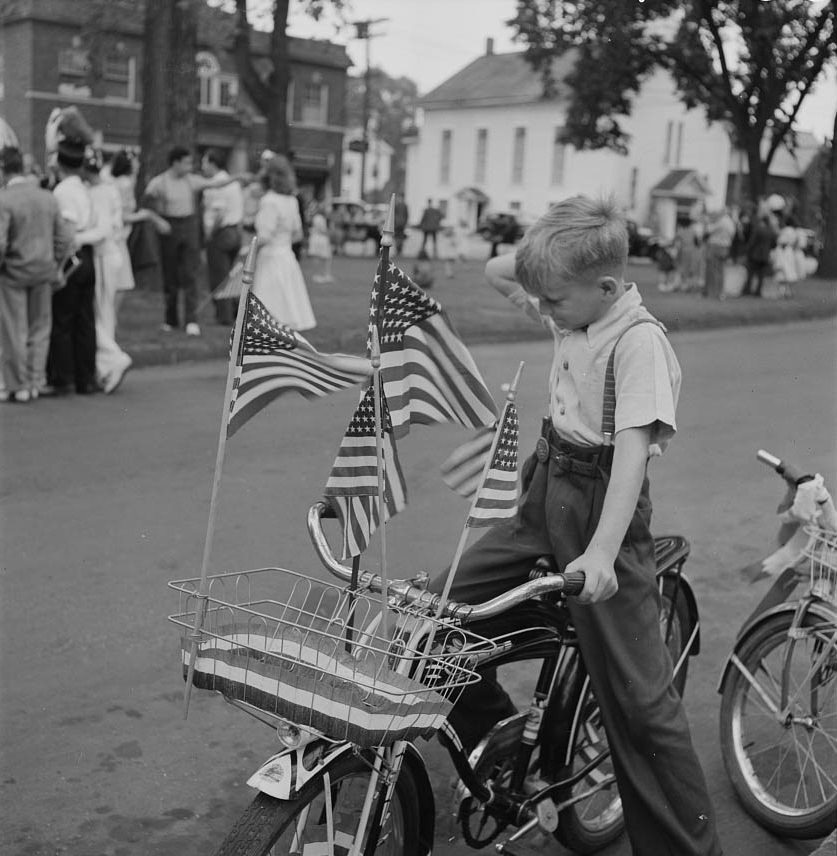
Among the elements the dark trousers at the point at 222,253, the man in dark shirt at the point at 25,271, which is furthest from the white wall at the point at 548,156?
the man in dark shirt at the point at 25,271

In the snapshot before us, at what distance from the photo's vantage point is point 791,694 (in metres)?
3.50

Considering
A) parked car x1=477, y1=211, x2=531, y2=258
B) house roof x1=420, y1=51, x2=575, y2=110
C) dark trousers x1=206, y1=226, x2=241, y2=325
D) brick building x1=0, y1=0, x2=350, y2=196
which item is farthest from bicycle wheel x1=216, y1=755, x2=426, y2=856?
house roof x1=420, y1=51, x2=575, y2=110

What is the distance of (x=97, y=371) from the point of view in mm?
A: 9727

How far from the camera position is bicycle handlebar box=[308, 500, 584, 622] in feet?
7.84

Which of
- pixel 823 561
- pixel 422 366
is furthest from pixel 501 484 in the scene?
pixel 823 561

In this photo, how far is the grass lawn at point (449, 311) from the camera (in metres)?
12.0

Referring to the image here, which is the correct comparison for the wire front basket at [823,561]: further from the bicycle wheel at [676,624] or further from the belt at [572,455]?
the belt at [572,455]

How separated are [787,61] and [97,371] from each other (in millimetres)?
23221

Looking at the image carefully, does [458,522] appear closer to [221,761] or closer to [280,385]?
[221,761]

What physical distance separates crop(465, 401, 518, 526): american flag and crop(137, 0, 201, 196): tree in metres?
14.7

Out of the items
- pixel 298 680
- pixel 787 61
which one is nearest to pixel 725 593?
pixel 298 680

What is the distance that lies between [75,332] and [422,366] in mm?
7705

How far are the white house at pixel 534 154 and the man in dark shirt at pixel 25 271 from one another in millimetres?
50525

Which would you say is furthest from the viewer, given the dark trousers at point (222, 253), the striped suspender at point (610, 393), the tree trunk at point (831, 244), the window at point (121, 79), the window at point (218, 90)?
the window at point (218, 90)
